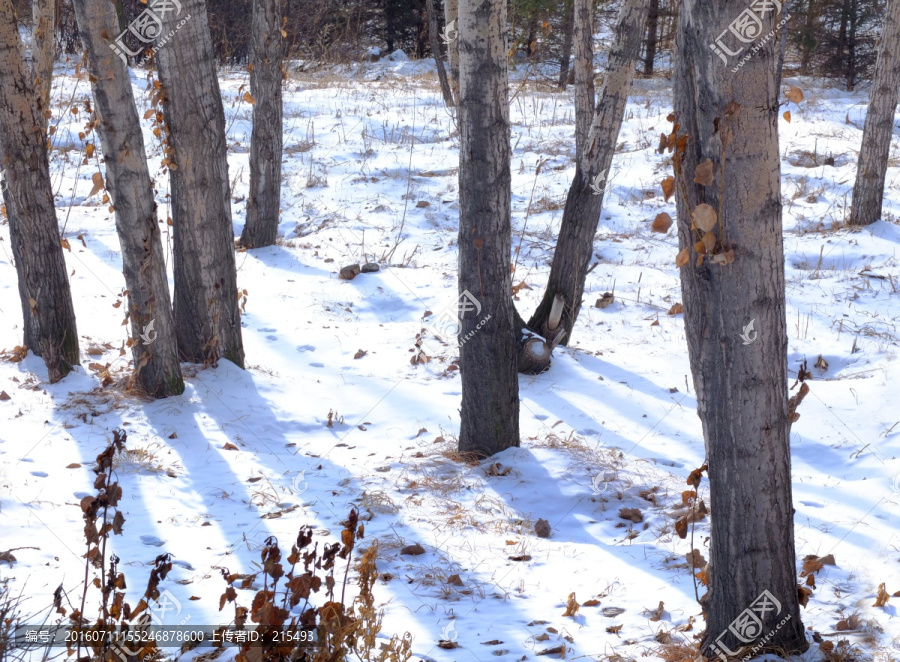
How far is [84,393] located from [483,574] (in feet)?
11.0

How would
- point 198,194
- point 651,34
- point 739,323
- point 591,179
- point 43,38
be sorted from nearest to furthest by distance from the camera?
point 739,323
point 198,194
point 591,179
point 43,38
point 651,34

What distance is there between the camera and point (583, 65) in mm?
6344

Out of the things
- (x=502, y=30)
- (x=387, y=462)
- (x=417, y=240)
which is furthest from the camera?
(x=417, y=240)

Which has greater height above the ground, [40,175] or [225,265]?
[40,175]

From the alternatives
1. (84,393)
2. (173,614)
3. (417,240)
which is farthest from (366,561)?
(417,240)

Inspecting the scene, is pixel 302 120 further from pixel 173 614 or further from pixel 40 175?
pixel 173 614

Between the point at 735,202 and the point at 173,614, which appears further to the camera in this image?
the point at 173,614

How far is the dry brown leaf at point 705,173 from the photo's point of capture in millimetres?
2133

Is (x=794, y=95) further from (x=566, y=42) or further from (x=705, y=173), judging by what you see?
(x=566, y=42)

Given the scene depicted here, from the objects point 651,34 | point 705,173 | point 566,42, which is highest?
point 651,34

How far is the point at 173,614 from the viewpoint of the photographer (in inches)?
111

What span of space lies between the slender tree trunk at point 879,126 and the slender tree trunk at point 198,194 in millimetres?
7021

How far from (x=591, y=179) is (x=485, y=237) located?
1863 mm

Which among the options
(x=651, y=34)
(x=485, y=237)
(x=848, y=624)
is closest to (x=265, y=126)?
(x=485, y=237)
